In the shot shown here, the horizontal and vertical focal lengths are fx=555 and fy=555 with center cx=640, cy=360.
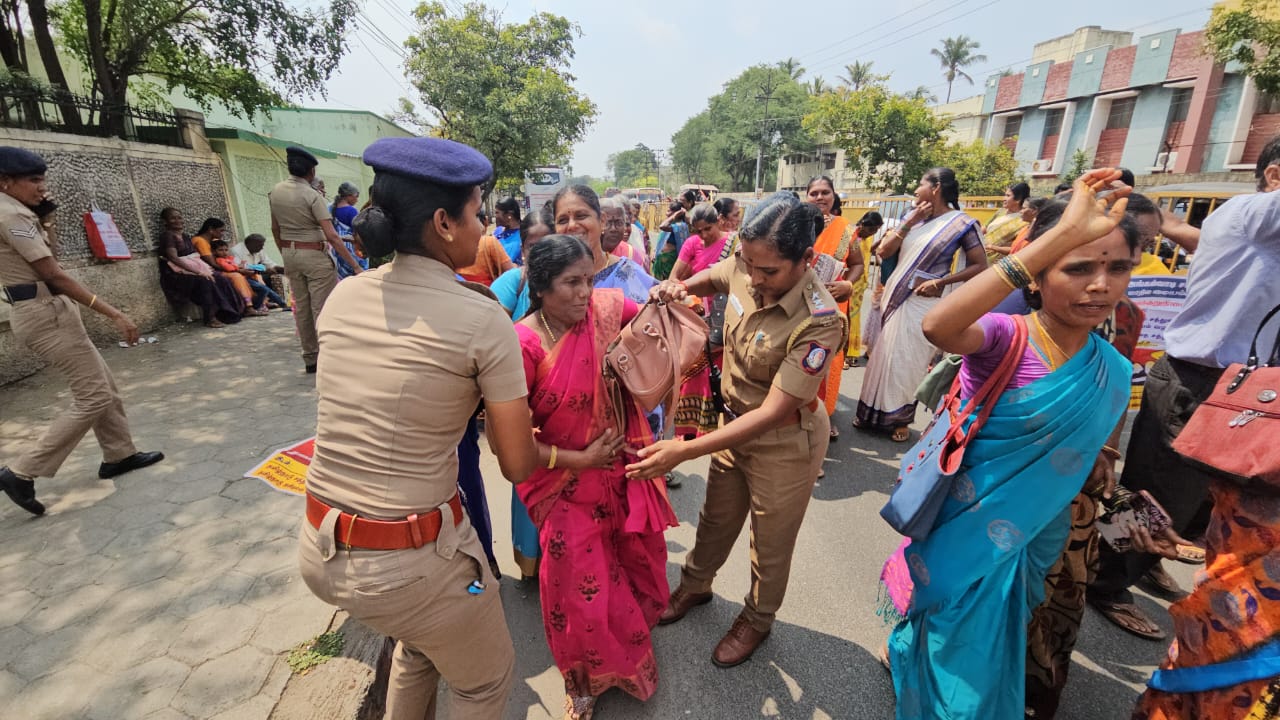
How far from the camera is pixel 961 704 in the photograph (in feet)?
5.58

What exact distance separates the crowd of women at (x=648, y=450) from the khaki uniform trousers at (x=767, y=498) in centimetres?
1

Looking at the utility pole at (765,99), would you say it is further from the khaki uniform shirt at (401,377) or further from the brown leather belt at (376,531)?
the brown leather belt at (376,531)

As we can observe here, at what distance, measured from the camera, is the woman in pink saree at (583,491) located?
6.18ft

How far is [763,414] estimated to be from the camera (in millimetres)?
1859

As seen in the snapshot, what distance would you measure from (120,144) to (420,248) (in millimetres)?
8184

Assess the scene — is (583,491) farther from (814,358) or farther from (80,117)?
(80,117)

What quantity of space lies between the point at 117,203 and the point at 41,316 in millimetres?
4863

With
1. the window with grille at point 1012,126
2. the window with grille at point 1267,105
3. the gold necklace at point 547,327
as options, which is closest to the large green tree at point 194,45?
the gold necklace at point 547,327

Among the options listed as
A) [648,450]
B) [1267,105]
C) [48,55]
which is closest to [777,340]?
[648,450]

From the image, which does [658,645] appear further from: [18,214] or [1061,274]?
[18,214]

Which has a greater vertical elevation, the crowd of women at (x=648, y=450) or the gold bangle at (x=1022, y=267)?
the gold bangle at (x=1022, y=267)

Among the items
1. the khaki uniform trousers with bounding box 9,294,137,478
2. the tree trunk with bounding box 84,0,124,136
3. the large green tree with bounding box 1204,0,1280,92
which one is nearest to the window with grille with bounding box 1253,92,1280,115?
the large green tree with bounding box 1204,0,1280,92

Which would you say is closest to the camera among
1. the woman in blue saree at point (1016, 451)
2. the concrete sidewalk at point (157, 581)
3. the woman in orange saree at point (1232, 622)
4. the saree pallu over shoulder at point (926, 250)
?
the woman in orange saree at point (1232, 622)

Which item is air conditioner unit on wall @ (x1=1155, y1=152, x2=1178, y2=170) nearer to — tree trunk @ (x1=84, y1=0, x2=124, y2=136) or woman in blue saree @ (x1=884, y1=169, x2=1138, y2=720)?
woman in blue saree @ (x1=884, y1=169, x2=1138, y2=720)
